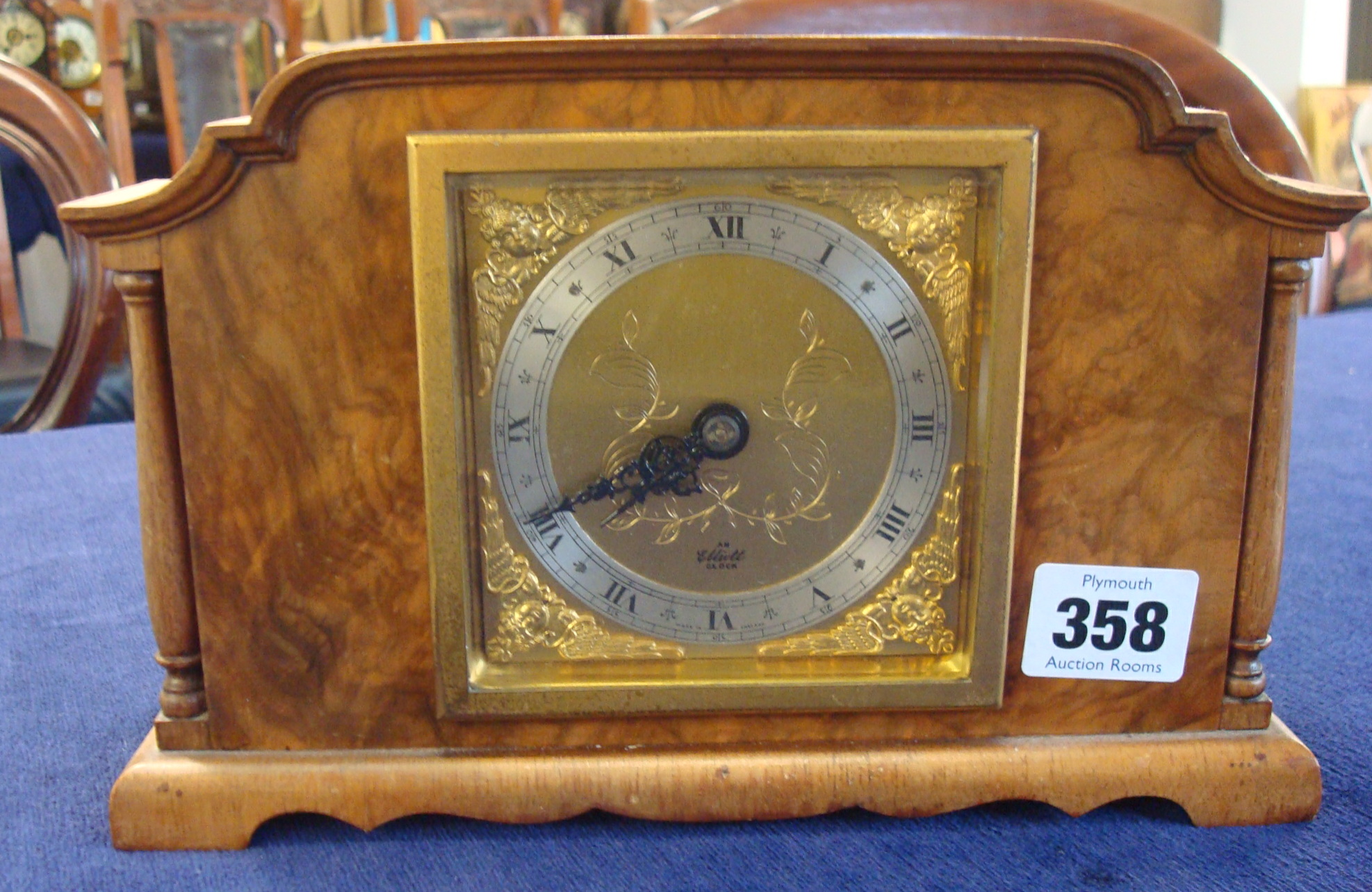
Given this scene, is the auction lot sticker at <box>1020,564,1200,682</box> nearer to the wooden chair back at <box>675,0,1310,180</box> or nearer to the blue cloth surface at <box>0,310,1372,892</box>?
the blue cloth surface at <box>0,310,1372,892</box>

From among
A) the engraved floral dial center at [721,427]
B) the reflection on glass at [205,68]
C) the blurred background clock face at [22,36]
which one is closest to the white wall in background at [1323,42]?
the reflection on glass at [205,68]

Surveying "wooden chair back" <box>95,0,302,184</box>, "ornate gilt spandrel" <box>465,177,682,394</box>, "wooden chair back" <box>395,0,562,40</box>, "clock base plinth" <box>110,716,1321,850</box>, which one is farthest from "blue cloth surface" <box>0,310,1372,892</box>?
"wooden chair back" <box>395,0,562,40</box>

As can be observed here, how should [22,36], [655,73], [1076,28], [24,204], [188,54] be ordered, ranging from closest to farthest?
[655,73]
[1076,28]
[24,204]
[188,54]
[22,36]

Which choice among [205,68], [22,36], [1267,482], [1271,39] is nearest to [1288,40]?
[1271,39]

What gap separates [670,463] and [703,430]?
1.3 inches

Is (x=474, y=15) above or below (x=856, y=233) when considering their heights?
above

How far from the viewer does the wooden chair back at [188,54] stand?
100 inches

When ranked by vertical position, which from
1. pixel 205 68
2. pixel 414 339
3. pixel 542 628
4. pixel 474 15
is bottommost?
pixel 542 628

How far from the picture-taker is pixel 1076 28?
138cm

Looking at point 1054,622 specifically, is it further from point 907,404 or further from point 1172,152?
point 1172,152

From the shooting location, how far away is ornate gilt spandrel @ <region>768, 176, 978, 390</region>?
0.81 metres

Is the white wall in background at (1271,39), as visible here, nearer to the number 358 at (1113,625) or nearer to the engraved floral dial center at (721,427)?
the number 358 at (1113,625)

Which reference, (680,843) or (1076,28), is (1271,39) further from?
(680,843)

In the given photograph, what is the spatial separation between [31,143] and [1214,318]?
1817mm
